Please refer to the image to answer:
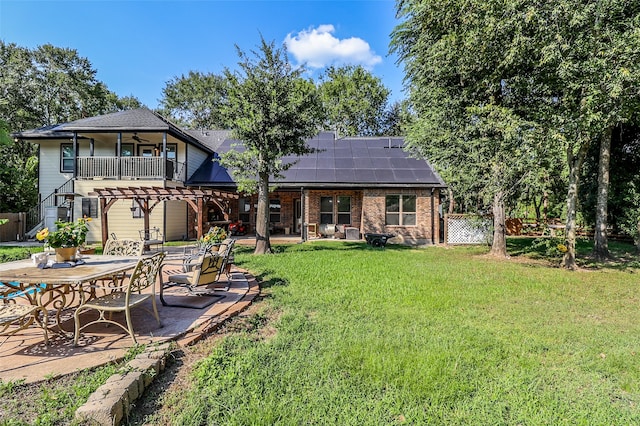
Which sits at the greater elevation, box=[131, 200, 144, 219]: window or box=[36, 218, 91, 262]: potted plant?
box=[131, 200, 144, 219]: window

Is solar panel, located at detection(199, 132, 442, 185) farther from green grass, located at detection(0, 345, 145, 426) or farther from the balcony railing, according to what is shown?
green grass, located at detection(0, 345, 145, 426)

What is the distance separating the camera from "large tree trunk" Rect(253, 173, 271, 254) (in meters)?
10.6

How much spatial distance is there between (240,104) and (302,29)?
1002 cm

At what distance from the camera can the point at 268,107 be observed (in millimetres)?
9867

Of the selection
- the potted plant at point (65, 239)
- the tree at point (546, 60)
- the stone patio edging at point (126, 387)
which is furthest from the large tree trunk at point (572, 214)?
the potted plant at point (65, 239)

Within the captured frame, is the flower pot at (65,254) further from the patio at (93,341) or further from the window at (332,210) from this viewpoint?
the window at (332,210)

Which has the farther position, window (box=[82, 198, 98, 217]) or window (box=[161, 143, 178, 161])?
window (box=[161, 143, 178, 161])

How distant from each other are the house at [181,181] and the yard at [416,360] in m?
8.49

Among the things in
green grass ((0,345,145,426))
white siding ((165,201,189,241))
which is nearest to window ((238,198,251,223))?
white siding ((165,201,189,241))

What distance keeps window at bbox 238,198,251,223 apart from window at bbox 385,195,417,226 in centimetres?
803

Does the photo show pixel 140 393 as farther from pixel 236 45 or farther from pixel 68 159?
pixel 68 159

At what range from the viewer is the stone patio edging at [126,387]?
2.21 meters

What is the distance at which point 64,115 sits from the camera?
25.2 m

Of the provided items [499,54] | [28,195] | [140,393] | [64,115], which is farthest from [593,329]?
[64,115]
